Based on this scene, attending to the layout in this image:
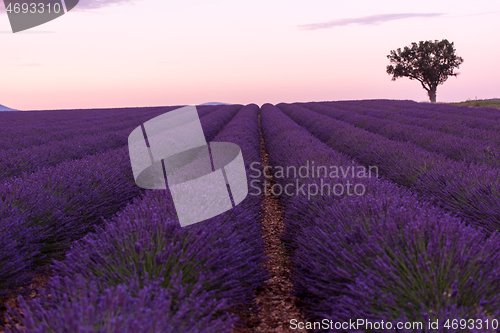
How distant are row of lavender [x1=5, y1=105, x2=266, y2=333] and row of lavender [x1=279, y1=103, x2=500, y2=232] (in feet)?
5.79

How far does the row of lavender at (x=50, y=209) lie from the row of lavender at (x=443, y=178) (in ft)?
9.82

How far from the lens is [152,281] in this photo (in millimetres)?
1543

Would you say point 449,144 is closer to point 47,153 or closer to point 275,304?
point 275,304

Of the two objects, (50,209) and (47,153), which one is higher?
(47,153)

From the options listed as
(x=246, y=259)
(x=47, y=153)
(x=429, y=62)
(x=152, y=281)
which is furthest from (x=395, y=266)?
(x=429, y=62)

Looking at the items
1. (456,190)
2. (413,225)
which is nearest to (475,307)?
(413,225)

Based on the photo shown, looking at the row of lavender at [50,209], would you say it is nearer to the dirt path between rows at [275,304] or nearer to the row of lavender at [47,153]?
the row of lavender at [47,153]

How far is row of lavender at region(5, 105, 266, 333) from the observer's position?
1285 mm

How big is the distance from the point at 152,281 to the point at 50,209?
1.90 metres

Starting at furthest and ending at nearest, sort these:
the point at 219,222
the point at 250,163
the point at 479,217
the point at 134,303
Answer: the point at 250,163 → the point at 479,217 → the point at 219,222 → the point at 134,303

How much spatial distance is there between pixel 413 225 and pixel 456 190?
167cm

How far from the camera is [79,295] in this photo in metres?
1.54

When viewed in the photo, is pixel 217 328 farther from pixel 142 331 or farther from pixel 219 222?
pixel 219 222

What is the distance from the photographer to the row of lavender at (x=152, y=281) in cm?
129
